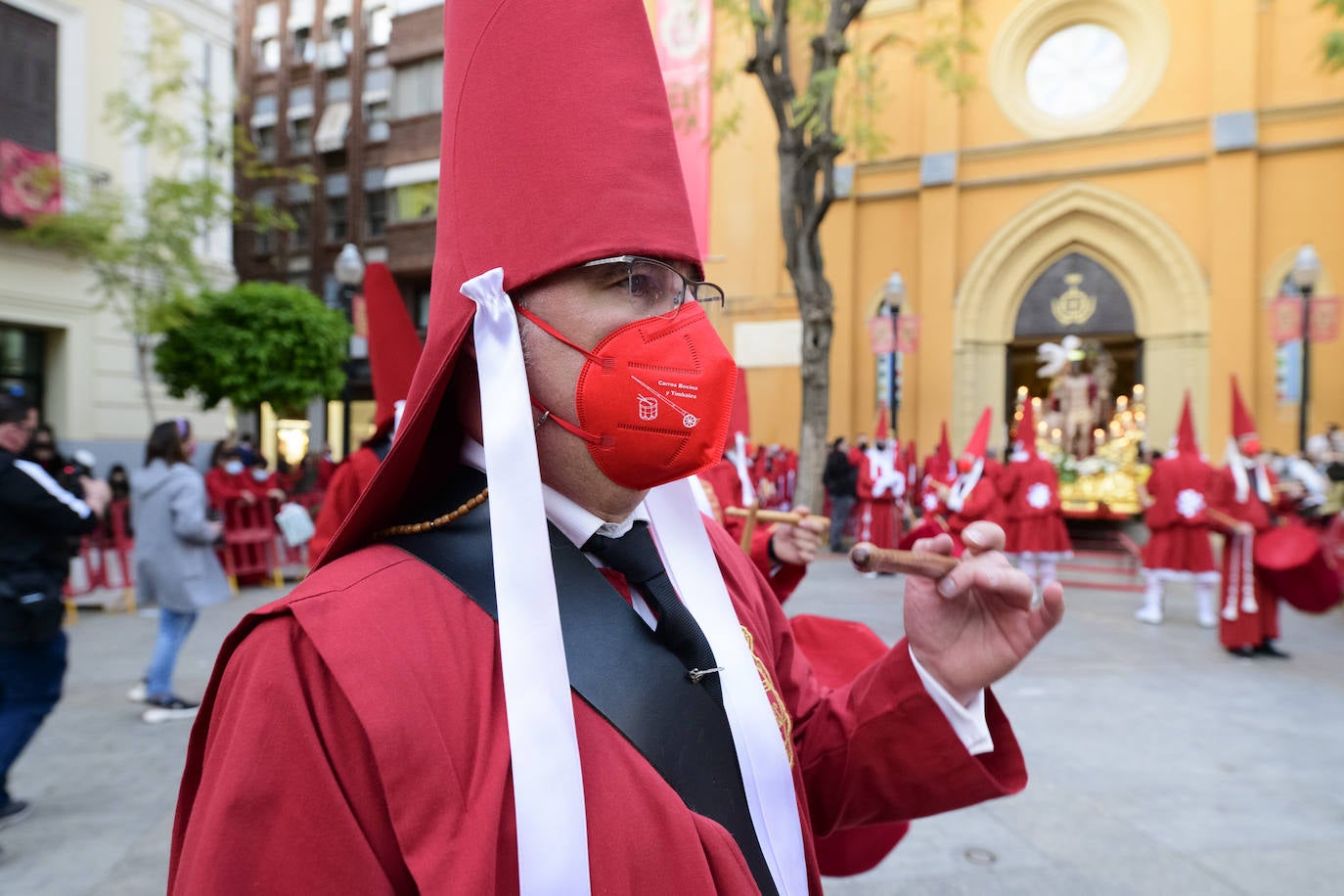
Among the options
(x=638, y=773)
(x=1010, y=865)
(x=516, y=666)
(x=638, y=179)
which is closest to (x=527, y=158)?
(x=638, y=179)

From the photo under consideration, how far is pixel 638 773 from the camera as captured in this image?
3.60ft

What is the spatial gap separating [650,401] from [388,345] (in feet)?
11.5

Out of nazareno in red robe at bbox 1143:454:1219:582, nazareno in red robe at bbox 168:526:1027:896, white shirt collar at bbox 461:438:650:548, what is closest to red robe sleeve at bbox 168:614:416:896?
nazareno in red robe at bbox 168:526:1027:896

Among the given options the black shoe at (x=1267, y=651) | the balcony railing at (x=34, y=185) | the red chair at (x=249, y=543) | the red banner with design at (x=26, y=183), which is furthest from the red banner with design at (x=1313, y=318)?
the red banner with design at (x=26, y=183)

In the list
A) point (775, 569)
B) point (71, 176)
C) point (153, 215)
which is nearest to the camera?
point (775, 569)

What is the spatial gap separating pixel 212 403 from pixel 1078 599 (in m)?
16.1

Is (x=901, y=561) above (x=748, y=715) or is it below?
above

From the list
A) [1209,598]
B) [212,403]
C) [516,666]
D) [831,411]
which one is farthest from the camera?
[831,411]

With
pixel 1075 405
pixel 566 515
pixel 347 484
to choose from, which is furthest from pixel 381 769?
pixel 1075 405

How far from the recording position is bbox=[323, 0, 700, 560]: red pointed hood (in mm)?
1205

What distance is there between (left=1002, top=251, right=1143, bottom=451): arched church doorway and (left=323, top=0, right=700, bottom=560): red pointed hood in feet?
60.4

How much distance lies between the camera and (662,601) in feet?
4.22

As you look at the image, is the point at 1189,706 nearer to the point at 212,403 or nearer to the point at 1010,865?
the point at 1010,865

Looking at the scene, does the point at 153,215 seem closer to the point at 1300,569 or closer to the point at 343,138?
the point at 343,138
